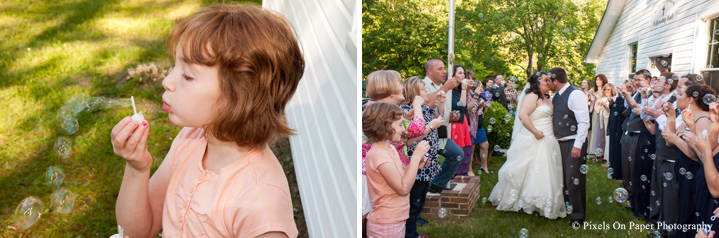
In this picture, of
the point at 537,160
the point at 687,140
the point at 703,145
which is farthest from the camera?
the point at 537,160

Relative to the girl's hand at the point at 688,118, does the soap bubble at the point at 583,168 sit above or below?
below

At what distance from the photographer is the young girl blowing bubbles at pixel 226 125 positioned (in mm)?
1296

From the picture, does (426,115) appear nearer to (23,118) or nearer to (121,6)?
(23,118)

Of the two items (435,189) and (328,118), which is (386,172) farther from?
(435,189)

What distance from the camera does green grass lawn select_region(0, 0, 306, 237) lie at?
11.4 feet

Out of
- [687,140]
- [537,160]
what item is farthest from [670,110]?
[537,160]

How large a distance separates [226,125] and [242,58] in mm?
193

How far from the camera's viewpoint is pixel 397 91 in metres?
3.38

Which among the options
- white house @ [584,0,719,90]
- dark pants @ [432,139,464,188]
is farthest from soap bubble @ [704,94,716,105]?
dark pants @ [432,139,464,188]

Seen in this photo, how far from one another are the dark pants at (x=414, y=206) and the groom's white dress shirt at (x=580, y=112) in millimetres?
1631

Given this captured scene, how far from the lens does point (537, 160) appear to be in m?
5.00

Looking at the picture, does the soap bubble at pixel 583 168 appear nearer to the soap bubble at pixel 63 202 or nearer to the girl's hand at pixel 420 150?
the girl's hand at pixel 420 150

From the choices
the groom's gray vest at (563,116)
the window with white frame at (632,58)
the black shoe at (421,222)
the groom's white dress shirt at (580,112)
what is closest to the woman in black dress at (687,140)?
the groom's white dress shirt at (580,112)

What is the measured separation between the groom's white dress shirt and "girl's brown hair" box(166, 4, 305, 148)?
3.82 m
